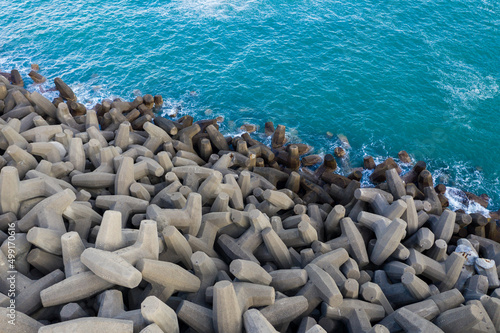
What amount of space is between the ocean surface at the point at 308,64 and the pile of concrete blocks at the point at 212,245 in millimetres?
5889

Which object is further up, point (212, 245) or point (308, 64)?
point (308, 64)

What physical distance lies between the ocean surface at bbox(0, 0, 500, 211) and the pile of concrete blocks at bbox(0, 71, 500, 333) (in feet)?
19.3

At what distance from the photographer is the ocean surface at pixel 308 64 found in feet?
96.8

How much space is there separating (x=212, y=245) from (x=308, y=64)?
2302 cm

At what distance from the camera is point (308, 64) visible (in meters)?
35.2

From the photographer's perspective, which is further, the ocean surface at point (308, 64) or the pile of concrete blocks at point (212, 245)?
the ocean surface at point (308, 64)

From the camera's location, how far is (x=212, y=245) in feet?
56.2

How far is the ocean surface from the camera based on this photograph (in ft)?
96.8

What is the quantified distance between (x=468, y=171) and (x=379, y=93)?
9386 mm

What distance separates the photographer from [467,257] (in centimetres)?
1791

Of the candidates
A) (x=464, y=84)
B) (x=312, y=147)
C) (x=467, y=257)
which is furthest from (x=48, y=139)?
(x=464, y=84)

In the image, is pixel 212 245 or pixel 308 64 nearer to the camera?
pixel 212 245

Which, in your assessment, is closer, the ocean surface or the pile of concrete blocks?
the pile of concrete blocks

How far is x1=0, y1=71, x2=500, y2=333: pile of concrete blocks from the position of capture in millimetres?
12891
